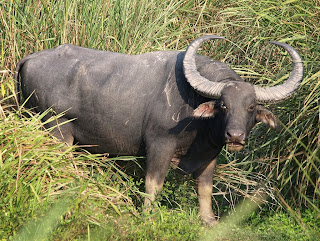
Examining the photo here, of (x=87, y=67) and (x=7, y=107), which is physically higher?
(x=87, y=67)

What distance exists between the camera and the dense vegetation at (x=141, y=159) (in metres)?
4.57

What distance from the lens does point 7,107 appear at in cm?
613

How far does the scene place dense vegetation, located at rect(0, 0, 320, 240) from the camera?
4.57 metres

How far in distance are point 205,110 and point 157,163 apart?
70 centimetres

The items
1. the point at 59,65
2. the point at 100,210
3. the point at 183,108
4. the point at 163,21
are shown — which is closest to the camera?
the point at 100,210

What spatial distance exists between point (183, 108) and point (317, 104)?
1372mm

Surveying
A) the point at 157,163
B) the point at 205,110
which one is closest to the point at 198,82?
the point at 205,110

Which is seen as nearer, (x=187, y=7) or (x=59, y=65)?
(x=59, y=65)

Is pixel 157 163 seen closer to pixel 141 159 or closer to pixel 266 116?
pixel 141 159

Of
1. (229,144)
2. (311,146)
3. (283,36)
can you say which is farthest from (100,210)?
(283,36)

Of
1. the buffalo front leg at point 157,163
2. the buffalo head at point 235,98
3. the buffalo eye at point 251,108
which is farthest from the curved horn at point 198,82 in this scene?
the buffalo front leg at point 157,163

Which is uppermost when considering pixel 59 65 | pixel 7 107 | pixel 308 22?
pixel 308 22

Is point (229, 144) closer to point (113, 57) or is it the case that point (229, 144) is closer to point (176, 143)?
point (176, 143)

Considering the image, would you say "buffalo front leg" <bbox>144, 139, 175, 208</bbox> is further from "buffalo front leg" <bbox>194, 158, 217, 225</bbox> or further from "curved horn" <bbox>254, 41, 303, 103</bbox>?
"curved horn" <bbox>254, 41, 303, 103</bbox>
